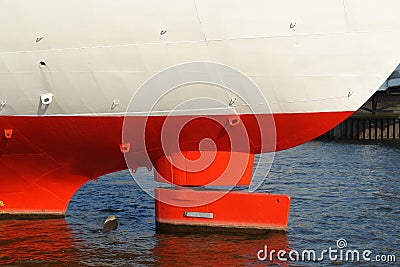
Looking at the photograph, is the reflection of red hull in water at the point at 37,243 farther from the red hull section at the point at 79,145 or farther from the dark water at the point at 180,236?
the red hull section at the point at 79,145

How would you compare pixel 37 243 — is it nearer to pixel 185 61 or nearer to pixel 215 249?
pixel 215 249

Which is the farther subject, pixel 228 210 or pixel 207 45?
pixel 228 210

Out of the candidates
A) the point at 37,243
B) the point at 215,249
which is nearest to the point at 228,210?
the point at 215,249

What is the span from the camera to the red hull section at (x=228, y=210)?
44.0 ft

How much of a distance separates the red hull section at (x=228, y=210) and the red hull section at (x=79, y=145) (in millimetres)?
1082

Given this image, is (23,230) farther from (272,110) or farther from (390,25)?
(390,25)

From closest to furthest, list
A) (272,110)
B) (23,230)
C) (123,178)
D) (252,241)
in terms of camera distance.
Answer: (272,110), (252,241), (23,230), (123,178)

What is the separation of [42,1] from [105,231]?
618 cm

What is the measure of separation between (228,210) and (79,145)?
157 inches

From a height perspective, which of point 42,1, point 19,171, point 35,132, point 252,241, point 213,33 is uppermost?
point 42,1

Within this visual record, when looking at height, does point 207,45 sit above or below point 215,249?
above

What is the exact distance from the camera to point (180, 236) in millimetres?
14023

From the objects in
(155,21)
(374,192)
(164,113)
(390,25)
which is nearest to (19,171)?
(164,113)

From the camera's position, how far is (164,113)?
1289 centimetres
